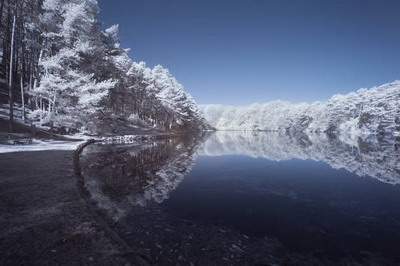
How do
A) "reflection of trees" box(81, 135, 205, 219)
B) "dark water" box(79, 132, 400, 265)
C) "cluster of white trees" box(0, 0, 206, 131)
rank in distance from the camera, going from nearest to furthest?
1. "dark water" box(79, 132, 400, 265)
2. "reflection of trees" box(81, 135, 205, 219)
3. "cluster of white trees" box(0, 0, 206, 131)

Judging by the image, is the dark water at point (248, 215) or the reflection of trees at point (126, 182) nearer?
the dark water at point (248, 215)

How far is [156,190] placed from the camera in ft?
42.2

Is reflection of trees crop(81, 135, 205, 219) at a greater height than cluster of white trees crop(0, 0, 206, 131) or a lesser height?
lesser

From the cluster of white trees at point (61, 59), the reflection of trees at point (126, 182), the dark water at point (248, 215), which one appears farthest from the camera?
the cluster of white trees at point (61, 59)

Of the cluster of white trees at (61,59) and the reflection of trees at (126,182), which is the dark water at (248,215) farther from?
the cluster of white trees at (61,59)

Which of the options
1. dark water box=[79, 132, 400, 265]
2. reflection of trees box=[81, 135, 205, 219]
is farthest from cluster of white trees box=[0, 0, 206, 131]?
dark water box=[79, 132, 400, 265]

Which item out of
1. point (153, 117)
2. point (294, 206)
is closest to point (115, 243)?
point (294, 206)

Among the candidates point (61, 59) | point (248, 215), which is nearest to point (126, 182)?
point (248, 215)

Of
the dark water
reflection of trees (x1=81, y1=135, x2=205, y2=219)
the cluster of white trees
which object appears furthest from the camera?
the cluster of white trees

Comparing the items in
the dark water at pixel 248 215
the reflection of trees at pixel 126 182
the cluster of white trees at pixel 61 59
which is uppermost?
the cluster of white trees at pixel 61 59

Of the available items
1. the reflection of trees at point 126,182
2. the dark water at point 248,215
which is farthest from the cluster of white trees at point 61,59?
the dark water at point 248,215

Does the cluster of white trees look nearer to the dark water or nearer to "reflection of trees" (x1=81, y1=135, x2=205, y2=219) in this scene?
"reflection of trees" (x1=81, y1=135, x2=205, y2=219)

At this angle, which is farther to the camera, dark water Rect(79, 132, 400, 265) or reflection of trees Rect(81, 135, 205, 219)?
reflection of trees Rect(81, 135, 205, 219)

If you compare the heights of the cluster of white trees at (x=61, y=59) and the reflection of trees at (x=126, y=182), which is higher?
the cluster of white trees at (x=61, y=59)
